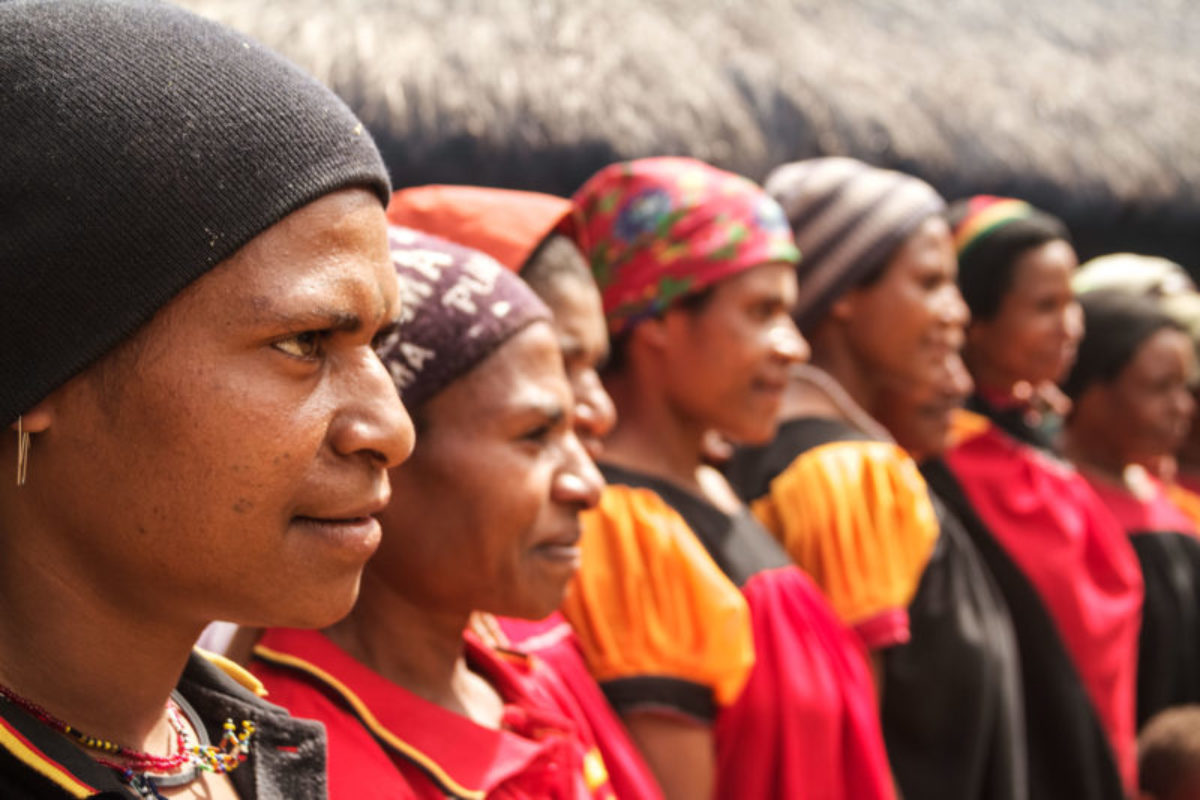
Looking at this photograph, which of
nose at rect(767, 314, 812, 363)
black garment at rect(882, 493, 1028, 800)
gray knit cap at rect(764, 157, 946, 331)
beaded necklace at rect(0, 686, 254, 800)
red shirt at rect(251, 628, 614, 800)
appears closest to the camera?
beaded necklace at rect(0, 686, 254, 800)

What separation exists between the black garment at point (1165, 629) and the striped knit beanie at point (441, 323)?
11.8ft

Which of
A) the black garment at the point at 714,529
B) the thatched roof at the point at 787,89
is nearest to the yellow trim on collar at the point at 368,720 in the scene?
the black garment at the point at 714,529

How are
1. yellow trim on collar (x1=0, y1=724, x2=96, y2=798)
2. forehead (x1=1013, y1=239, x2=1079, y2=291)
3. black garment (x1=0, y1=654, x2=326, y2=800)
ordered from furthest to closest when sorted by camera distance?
forehead (x1=1013, y1=239, x2=1079, y2=291), black garment (x1=0, y1=654, x2=326, y2=800), yellow trim on collar (x1=0, y1=724, x2=96, y2=798)

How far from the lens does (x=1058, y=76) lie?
797cm

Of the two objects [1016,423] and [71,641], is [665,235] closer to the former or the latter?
[71,641]

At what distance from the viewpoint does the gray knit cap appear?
13.3 ft

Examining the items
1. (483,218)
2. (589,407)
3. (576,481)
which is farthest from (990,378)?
(576,481)

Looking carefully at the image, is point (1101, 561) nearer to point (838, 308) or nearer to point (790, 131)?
point (838, 308)

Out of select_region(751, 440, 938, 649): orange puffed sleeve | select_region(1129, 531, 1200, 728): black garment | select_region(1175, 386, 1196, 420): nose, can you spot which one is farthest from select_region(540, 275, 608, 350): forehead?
select_region(1175, 386, 1196, 420): nose

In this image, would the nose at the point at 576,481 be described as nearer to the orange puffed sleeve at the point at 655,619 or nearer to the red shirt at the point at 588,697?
the red shirt at the point at 588,697

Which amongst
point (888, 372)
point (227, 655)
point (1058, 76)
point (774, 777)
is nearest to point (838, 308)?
point (888, 372)

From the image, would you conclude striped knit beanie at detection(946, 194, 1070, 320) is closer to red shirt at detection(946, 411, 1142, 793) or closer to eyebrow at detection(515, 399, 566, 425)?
red shirt at detection(946, 411, 1142, 793)

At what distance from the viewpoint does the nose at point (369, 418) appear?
4.76 ft

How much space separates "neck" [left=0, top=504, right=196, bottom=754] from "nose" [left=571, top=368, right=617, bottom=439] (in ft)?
4.34
